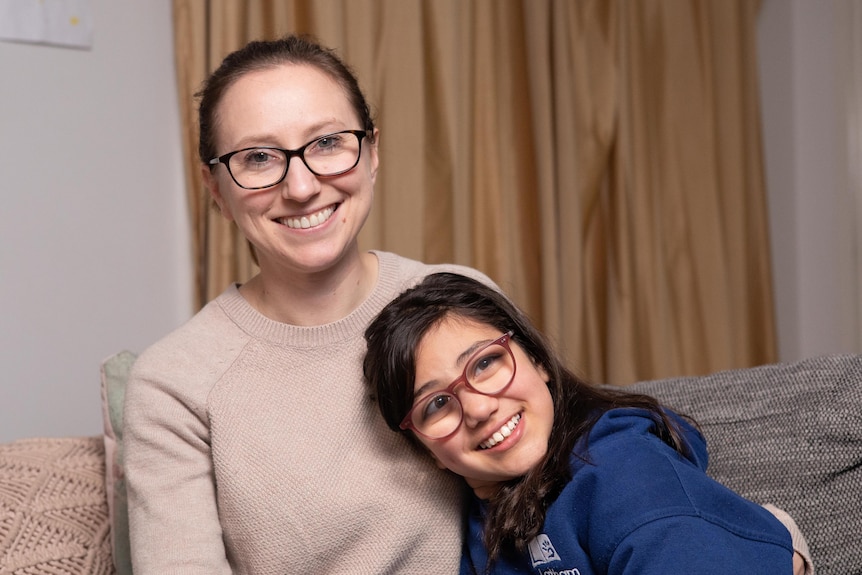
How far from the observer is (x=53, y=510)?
1575 mm

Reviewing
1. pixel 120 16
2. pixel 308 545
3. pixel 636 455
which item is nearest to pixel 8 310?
pixel 120 16

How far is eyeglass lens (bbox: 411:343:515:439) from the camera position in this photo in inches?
52.3

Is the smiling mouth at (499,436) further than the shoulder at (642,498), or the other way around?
the smiling mouth at (499,436)

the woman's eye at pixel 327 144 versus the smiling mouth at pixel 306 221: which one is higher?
the woman's eye at pixel 327 144

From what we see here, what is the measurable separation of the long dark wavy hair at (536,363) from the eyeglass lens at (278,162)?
9.1 inches

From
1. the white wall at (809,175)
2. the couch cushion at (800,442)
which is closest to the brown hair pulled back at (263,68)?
the couch cushion at (800,442)

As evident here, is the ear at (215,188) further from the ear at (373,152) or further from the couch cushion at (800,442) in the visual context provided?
the couch cushion at (800,442)

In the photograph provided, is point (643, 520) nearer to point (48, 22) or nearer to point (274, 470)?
point (274, 470)

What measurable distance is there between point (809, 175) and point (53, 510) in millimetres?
2587

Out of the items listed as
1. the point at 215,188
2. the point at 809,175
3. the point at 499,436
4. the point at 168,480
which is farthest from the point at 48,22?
the point at 809,175

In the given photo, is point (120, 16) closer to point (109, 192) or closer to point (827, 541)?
point (109, 192)

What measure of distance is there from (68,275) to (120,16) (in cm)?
72

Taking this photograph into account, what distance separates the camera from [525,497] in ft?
4.25

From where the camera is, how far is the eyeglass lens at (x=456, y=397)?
4.36 feet
